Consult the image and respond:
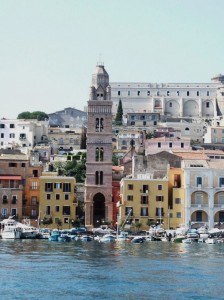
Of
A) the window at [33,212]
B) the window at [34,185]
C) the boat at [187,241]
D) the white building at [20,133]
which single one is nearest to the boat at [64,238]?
the boat at [187,241]

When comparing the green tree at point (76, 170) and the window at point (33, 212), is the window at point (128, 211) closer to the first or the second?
the window at point (33, 212)

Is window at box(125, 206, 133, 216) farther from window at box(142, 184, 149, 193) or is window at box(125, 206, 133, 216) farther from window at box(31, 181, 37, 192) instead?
window at box(31, 181, 37, 192)

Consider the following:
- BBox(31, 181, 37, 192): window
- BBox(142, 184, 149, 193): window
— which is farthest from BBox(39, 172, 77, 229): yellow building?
BBox(142, 184, 149, 193): window

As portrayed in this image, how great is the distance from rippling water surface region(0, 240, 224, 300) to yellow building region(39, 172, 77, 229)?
57.0 feet

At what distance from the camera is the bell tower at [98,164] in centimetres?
9512

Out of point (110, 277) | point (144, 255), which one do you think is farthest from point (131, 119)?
point (110, 277)

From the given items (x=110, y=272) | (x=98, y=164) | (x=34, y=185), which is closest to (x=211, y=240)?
(x=98, y=164)

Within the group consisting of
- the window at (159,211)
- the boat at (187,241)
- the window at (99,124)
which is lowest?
the boat at (187,241)

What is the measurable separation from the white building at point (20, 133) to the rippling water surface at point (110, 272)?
190 ft

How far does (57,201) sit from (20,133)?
41272 millimetres

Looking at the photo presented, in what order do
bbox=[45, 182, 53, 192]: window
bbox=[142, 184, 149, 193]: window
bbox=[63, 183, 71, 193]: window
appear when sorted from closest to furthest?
bbox=[142, 184, 149, 193]: window, bbox=[45, 182, 53, 192]: window, bbox=[63, 183, 71, 193]: window

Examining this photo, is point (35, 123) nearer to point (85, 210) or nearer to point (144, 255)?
point (85, 210)

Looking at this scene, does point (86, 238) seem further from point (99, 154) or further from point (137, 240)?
point (99, 154)

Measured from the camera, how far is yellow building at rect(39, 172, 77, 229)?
94.5 m
